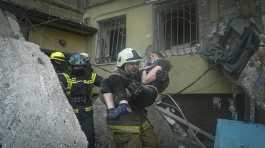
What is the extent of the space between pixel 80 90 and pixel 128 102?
104 centimetres

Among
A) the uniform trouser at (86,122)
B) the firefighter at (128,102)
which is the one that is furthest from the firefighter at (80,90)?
the firefighter at (128,102)

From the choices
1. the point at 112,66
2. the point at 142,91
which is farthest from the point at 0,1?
the point at 142,91

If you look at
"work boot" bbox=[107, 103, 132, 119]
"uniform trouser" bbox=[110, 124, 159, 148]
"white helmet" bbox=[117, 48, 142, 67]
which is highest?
"white helmet" bbox=[117, 48, 142, 67]

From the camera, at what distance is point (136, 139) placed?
12.8ft

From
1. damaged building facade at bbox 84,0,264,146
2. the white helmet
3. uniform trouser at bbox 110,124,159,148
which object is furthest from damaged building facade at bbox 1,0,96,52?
uniform trouser at bbox 110,124,159,148

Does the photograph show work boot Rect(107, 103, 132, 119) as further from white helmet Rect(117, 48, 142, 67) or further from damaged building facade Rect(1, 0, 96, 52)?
damaged building facade Rect(1, 0, 96, 52)

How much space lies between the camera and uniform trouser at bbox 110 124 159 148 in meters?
3.87

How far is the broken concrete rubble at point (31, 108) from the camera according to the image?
3.32 metres

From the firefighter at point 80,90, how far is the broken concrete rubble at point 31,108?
36 cm

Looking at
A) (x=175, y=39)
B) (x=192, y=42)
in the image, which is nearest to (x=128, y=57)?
(x=192, y=42)

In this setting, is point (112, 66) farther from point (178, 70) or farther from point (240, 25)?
point (240, 25)

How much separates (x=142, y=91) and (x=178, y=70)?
11.2 feet

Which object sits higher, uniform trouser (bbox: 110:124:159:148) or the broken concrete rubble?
the broken concrete rubble

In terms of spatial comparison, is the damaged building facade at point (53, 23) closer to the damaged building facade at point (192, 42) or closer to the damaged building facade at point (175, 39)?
the damaged building facade at point (175, 39)
